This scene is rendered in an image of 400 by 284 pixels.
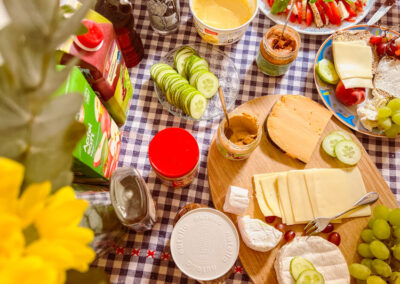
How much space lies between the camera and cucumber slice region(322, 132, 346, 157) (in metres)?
1.18

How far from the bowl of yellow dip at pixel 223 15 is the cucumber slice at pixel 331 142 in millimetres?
480

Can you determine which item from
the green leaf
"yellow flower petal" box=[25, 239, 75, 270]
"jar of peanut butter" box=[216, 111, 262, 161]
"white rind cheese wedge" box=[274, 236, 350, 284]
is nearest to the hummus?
"jar of peanut butter" box=[216, 111, 262, 161]

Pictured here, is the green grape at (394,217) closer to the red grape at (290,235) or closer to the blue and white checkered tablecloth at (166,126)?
the blue and white checkered tablecloth at (166,126)

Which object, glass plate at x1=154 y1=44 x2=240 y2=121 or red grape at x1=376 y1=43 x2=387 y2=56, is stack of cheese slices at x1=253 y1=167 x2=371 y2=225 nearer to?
glass plate at x1=154 y1=44 x2=240 y2=121

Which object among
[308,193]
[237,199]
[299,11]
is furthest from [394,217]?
[299,11]

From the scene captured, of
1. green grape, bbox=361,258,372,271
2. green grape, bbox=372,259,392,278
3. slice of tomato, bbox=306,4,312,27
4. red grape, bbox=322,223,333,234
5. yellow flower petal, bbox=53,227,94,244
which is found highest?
yellow flower petal, bbox=53,227,94,244

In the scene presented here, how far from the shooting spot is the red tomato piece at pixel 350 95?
3.93ft

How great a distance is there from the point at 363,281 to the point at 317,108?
58cm

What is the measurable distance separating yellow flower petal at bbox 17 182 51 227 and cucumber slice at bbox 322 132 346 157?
3.33 ft

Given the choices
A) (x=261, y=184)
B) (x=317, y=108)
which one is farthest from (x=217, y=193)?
(x=317, y=108)

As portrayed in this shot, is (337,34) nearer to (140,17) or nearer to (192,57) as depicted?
(192,57)

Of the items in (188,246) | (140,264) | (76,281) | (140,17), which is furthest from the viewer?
(140,17)

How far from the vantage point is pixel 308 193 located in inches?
44.6

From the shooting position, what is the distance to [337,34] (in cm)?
129
